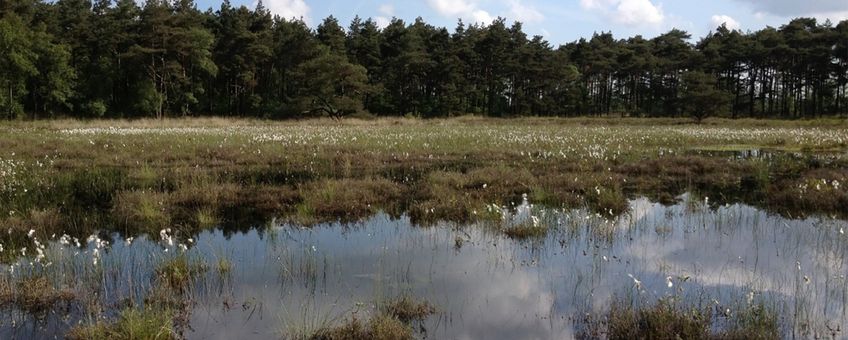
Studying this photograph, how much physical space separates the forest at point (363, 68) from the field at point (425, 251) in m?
43.6

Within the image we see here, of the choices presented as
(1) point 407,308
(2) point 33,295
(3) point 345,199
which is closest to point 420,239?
(3) point 345,199

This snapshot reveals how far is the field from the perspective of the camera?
18.6ft

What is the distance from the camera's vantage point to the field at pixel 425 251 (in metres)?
5.68

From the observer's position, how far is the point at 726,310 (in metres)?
5.64

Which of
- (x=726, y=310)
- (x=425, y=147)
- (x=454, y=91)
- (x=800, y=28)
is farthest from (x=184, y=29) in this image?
(x=800, y=28)

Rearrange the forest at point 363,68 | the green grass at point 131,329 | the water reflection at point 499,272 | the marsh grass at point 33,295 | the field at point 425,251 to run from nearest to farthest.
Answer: the green grass at point 131,329 < the field at point 425,251 < the water reflection at point 499,272 < the marsh grass at point 33,295 < the forest at point 363,68

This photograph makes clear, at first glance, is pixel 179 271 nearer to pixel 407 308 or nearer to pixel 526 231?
pixel 407 308

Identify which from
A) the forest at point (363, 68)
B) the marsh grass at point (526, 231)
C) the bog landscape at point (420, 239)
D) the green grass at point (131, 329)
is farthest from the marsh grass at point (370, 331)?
the forest at point (363, 68)

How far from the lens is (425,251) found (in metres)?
8.56

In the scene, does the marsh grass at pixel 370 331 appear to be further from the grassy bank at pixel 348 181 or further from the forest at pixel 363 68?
the forest at pixel 363 68

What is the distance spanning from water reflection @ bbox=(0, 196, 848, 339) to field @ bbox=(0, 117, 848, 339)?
3 cm

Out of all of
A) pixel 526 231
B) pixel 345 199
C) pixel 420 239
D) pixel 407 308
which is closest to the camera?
pixel 407 308

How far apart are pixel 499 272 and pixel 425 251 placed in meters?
1.46

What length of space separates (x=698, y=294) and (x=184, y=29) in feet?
205
